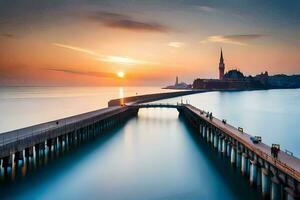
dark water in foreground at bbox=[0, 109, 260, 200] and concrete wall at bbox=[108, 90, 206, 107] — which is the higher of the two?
concrete wall at bbox=[108, 90, 206, 107]

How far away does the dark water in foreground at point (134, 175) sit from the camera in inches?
1089

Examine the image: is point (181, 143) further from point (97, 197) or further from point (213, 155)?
point (97, 197)

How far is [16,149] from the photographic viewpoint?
3123 centimetres

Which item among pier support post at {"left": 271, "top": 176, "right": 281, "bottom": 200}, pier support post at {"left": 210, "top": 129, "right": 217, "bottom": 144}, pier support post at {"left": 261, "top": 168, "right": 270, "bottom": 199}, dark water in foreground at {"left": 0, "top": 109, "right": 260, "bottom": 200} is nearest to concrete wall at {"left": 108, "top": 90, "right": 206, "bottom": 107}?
dark water in foreground at {"left": 0, "top": 109, "right": 260, "bottom": 200}

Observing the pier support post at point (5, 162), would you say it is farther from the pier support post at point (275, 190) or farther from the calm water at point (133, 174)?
the pier support post at point (275, 190)

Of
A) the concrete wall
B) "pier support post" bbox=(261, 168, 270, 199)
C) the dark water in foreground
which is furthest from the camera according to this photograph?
the concrete wall

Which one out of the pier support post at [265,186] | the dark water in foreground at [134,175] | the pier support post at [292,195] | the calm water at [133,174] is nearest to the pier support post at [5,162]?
the calm water at [133,174]

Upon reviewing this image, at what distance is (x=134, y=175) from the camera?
33812mm

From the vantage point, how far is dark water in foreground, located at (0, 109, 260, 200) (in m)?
27.7

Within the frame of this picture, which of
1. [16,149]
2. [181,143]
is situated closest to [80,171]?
[16,149]

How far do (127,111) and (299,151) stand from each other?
48.3m

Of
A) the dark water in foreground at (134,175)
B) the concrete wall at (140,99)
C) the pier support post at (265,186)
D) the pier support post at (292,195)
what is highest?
the concrete wall at (140,99)

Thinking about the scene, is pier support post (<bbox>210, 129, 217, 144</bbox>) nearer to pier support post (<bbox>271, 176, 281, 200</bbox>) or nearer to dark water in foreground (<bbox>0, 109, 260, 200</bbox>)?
dark water in foreground (<bbox>0, 109, 260, 200</bbox>)

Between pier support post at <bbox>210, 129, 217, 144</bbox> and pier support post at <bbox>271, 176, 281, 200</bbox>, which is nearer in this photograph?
pier support post at <bbox>271, 176, 281, 200</bbox>
